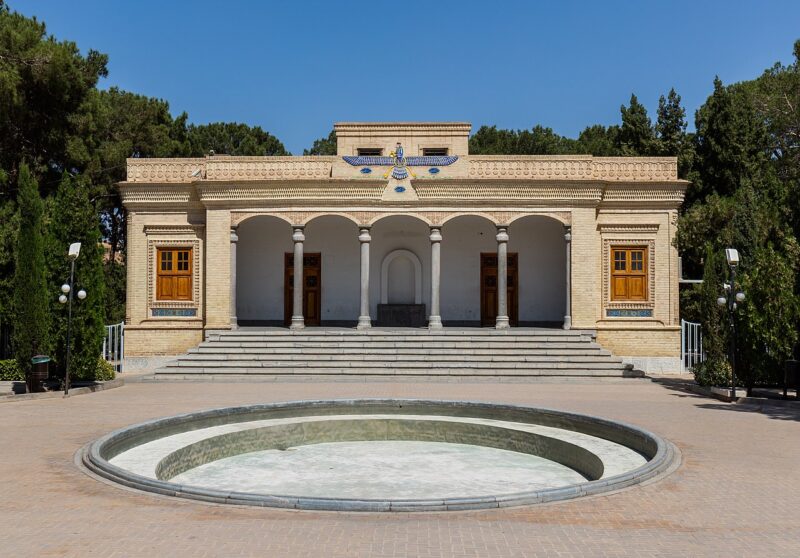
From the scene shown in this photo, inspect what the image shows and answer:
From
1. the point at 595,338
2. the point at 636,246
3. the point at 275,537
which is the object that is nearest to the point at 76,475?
the point at 275,537

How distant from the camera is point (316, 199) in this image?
23906mm

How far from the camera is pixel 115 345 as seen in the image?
2403cm

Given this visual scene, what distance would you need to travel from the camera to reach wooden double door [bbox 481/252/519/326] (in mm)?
26781

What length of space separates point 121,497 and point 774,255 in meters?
15.5

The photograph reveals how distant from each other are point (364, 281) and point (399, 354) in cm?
331

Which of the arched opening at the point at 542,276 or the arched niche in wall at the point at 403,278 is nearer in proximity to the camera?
the arched opening at the point at 542,276

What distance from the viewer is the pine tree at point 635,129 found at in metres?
36.9

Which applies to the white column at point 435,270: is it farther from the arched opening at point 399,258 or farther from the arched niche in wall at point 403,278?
the arched niche in wall at point 403,278

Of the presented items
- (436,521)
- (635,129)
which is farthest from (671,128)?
(436,521)

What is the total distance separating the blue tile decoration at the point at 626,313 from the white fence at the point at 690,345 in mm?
1139

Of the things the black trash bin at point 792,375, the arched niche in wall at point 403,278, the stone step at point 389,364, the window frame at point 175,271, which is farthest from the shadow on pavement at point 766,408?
the window frame at point 175,271

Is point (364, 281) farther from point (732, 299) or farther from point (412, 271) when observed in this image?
point (732, 299)

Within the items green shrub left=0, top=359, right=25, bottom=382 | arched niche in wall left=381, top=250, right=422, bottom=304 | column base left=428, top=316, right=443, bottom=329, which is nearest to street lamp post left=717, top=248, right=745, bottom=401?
column base left=428, top=316, right=443, bottom=329

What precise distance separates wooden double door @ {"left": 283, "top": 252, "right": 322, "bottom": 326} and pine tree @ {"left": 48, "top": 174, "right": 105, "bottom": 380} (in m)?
8.63
